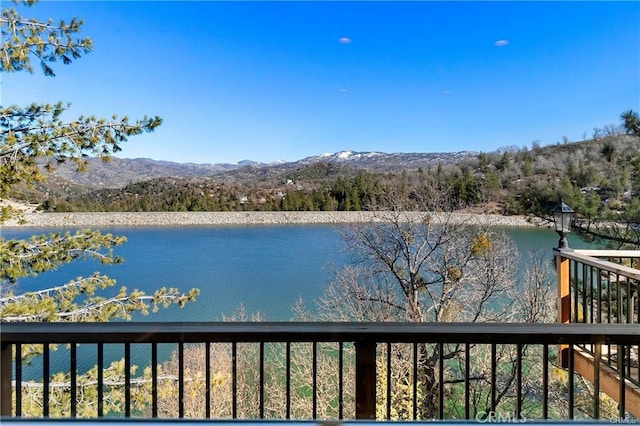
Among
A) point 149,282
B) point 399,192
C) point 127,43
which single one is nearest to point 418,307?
point 399,192

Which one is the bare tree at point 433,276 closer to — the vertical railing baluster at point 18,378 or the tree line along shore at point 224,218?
the tree line along shore at point 224,218

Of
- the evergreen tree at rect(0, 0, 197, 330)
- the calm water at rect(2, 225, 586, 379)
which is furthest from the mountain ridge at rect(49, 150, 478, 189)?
the calm water at rect(2, 225, 586, 379)

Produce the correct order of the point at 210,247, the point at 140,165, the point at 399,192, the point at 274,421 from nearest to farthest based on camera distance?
1. the point at 274,421
2. the point at 140,165
3. the point at 399,192
4. the point at 210,247

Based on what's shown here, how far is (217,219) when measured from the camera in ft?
34.5

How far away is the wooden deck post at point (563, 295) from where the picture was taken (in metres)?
3.14

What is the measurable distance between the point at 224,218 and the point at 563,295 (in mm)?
9173

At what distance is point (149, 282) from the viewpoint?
640cm

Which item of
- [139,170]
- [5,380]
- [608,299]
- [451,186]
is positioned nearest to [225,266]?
[139,170]

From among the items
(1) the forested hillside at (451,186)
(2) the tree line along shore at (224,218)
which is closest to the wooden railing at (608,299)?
(1) the forested hillside at (451,186)

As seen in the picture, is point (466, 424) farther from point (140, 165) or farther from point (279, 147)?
point (279, 147)

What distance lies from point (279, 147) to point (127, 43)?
3.29m

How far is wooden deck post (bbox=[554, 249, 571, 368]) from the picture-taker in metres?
3.14

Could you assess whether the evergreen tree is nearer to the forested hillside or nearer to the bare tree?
the forested hillside

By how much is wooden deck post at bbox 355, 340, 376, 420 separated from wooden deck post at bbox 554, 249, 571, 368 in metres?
2.61
